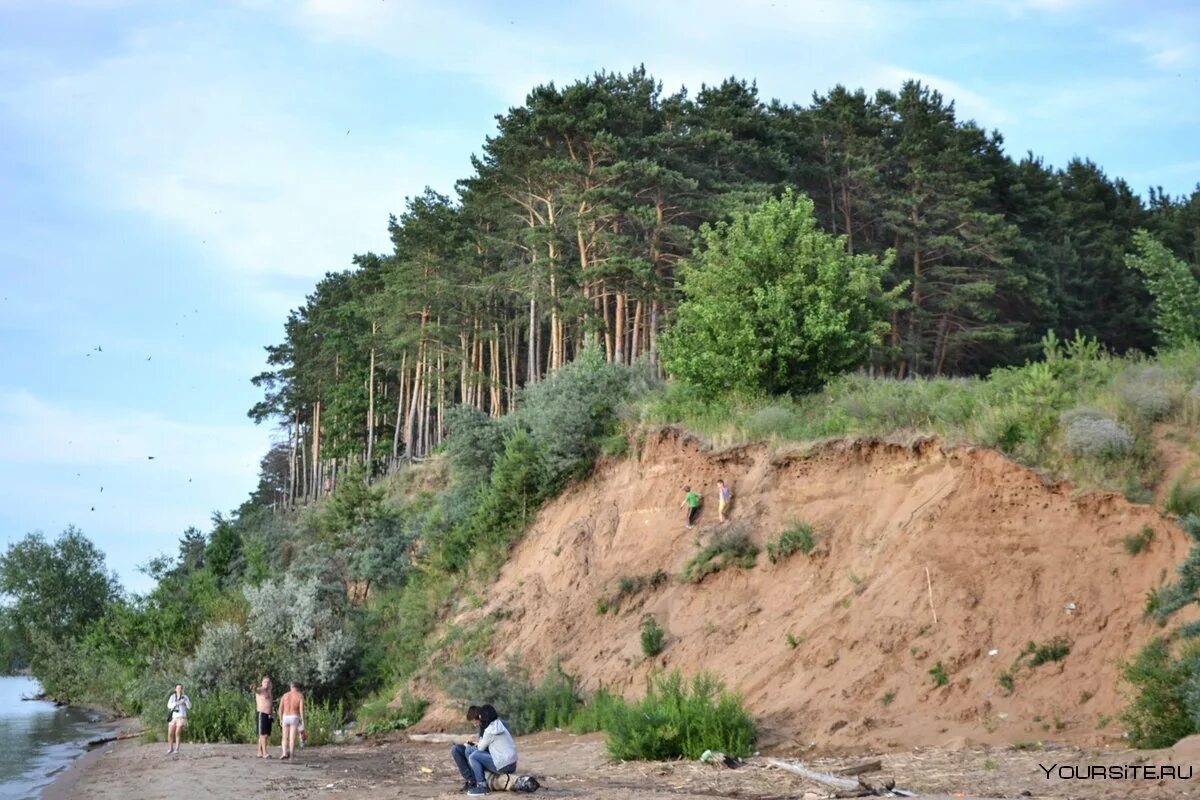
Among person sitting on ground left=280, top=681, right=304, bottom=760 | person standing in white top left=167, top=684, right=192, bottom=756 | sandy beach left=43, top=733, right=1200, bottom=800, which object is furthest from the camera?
person standing in white top left=167, top=684, right=192, bottom=756

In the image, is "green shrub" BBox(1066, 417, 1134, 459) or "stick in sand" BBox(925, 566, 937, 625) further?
"stick in sand" BBox(925, 566, 937, 625)

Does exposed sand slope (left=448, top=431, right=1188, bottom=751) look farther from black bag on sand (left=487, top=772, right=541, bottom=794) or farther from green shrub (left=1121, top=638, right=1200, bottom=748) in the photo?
black bag on sand (left=487, top=772, right=541, bottom=794)

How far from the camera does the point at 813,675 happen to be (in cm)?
2161

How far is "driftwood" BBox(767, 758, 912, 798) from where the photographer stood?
14656 mm

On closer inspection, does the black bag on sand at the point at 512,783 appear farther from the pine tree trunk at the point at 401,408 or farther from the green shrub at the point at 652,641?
the pine tree trunk at the point at 401,408

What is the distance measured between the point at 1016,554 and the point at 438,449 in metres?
39.0

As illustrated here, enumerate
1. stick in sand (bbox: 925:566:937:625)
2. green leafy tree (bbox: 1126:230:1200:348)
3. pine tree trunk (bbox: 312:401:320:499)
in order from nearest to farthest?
stick in sand (bbox: 925:566:937:625)
green leafy tree (bbox: 1126:230:1200:348)
pine tree trunk (bbox: 312:401:320:499)

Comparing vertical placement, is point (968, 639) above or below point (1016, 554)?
below

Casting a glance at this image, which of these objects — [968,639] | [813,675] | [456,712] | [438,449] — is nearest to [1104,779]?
[968,639]

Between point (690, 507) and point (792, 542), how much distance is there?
3.69 metres

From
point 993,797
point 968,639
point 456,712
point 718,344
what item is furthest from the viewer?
point 718,344

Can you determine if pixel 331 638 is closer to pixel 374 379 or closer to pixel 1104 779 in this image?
pixel 1104 779

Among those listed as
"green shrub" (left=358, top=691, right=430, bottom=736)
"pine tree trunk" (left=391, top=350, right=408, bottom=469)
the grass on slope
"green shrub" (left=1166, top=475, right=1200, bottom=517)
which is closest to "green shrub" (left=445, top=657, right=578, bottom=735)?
"green shrub" (left=358, top=691, right=430, bottom=736)

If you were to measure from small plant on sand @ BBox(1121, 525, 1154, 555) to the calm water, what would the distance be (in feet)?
70.0
